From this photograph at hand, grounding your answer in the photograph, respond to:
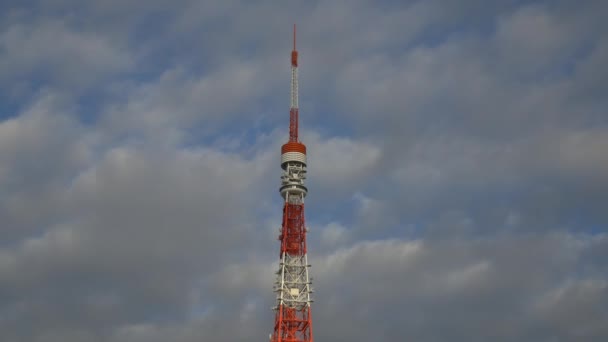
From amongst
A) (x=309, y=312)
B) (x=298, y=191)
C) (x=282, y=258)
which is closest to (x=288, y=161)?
(x=298, y=191)

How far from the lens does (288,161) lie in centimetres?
19975

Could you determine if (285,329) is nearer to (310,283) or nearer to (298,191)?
(310,283)

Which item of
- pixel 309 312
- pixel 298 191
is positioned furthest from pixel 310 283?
pixel 298 191

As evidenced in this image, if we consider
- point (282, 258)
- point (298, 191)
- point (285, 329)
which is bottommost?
point (285, 329)

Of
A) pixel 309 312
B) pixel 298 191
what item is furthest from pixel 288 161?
pixel 309 312

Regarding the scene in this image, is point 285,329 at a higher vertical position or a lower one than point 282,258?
lower

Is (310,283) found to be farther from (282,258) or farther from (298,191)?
(298,191)

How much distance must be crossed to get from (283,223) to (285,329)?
2483 centimetres

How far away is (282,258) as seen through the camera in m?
193

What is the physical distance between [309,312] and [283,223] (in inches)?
872

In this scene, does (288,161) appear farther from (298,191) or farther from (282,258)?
(282,258)

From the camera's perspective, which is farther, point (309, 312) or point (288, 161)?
point (288, 161)

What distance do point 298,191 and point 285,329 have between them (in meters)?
32.2

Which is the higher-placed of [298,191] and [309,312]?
[298,191]
